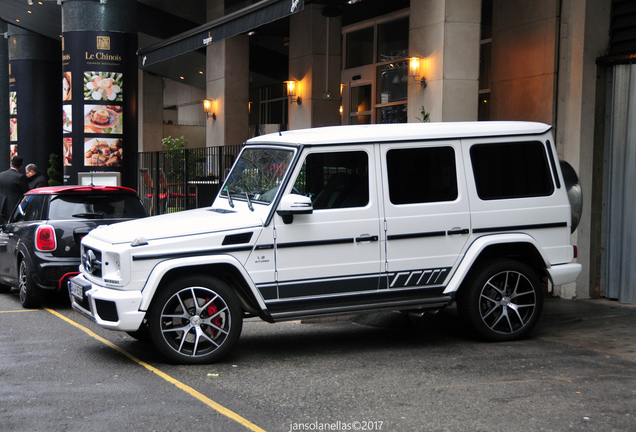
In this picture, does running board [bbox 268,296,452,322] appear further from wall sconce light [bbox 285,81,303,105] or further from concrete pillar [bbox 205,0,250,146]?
concrete pillar [bbox 205,0,250,146]

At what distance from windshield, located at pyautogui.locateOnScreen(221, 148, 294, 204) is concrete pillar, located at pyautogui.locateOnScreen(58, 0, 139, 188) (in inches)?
470

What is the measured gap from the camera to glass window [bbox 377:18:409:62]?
22656mm

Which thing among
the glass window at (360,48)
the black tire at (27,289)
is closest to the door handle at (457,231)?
the black tire at (27,289)

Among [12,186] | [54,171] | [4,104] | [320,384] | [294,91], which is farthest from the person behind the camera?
[4,104]

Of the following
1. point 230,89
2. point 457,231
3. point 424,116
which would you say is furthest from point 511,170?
point 230,89

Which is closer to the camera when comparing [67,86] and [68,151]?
[67,86]

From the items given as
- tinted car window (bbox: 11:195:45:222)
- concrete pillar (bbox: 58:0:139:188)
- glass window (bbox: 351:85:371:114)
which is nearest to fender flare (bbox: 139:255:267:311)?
tinted car window (bbox: 11:195:45:222)

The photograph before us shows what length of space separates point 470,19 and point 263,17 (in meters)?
3.63

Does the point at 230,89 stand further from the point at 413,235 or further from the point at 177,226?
the point at 177,226

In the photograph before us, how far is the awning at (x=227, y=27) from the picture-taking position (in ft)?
43.1

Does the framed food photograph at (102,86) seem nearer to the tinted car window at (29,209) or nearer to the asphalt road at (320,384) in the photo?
Result: the tinted car window at (29,209)

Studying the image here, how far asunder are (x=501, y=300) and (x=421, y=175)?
1.52m

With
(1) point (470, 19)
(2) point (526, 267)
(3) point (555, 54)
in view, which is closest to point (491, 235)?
(2) point (526, 267)

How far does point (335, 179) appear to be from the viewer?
7227 millimetres
